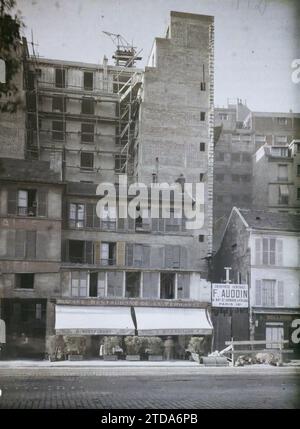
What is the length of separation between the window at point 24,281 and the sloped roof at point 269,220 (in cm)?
703

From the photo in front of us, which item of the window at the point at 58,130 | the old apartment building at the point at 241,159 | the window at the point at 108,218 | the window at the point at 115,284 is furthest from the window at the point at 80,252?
the old apartment building at the point at 241,159

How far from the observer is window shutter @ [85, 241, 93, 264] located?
19.8 metres

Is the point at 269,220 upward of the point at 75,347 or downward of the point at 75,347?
upward

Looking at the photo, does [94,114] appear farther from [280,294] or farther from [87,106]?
[280,294]

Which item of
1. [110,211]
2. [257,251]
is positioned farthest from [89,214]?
[257,251]

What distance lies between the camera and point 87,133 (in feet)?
66.8

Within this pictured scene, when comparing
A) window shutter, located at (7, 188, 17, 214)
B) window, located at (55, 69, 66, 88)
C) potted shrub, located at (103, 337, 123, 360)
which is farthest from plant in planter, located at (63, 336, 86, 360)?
window, located at (55, 69, 66, 88)

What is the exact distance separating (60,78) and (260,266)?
850 centimetres

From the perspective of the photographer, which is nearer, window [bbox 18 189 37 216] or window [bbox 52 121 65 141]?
window [bbox 18 189 37 216]

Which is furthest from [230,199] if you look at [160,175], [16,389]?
[16,389]

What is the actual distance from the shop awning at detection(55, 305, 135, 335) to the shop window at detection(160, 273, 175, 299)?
1.27m

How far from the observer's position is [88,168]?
1969cm

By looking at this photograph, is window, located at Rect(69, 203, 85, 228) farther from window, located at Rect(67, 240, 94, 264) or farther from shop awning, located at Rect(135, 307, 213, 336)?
shop awning, located at Rect(135, 307, 213, 336)

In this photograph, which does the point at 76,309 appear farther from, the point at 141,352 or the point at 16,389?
the point at 16,389
